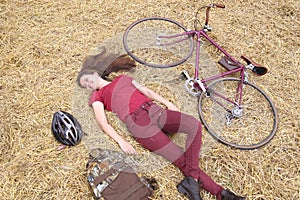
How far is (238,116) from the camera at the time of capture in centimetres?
428

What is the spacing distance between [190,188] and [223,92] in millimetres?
1638

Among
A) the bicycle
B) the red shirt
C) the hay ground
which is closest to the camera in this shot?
the hay ground

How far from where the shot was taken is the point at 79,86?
4527 millimetres

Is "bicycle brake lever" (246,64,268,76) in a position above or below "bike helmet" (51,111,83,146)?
above

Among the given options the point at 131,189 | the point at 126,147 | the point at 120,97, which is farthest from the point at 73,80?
the point at 131,189

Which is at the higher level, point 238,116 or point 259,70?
point 259,70

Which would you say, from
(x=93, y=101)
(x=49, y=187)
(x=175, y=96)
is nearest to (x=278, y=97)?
(x=175, y=96)

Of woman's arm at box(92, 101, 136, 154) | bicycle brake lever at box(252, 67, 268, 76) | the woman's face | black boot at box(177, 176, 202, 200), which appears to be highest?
bicycle brake lever at box(252, 67, 268, 76)

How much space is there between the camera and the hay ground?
12.0ft

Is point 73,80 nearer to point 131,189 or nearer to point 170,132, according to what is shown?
point 170,132

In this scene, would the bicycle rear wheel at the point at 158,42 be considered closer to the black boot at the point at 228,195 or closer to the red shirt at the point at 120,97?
the red shirt at the point at 120,97

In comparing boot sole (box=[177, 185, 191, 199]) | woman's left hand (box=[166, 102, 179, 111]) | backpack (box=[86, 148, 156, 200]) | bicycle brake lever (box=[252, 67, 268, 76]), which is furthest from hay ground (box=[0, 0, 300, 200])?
woman's left hand (box=[166, 102, 179, 111])

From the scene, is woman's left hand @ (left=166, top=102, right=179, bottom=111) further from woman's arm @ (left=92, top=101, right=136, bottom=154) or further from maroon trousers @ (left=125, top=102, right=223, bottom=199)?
woman's arm @ (left=92, top=101, right=136, bottom=154)

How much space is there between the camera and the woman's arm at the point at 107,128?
152 inches
